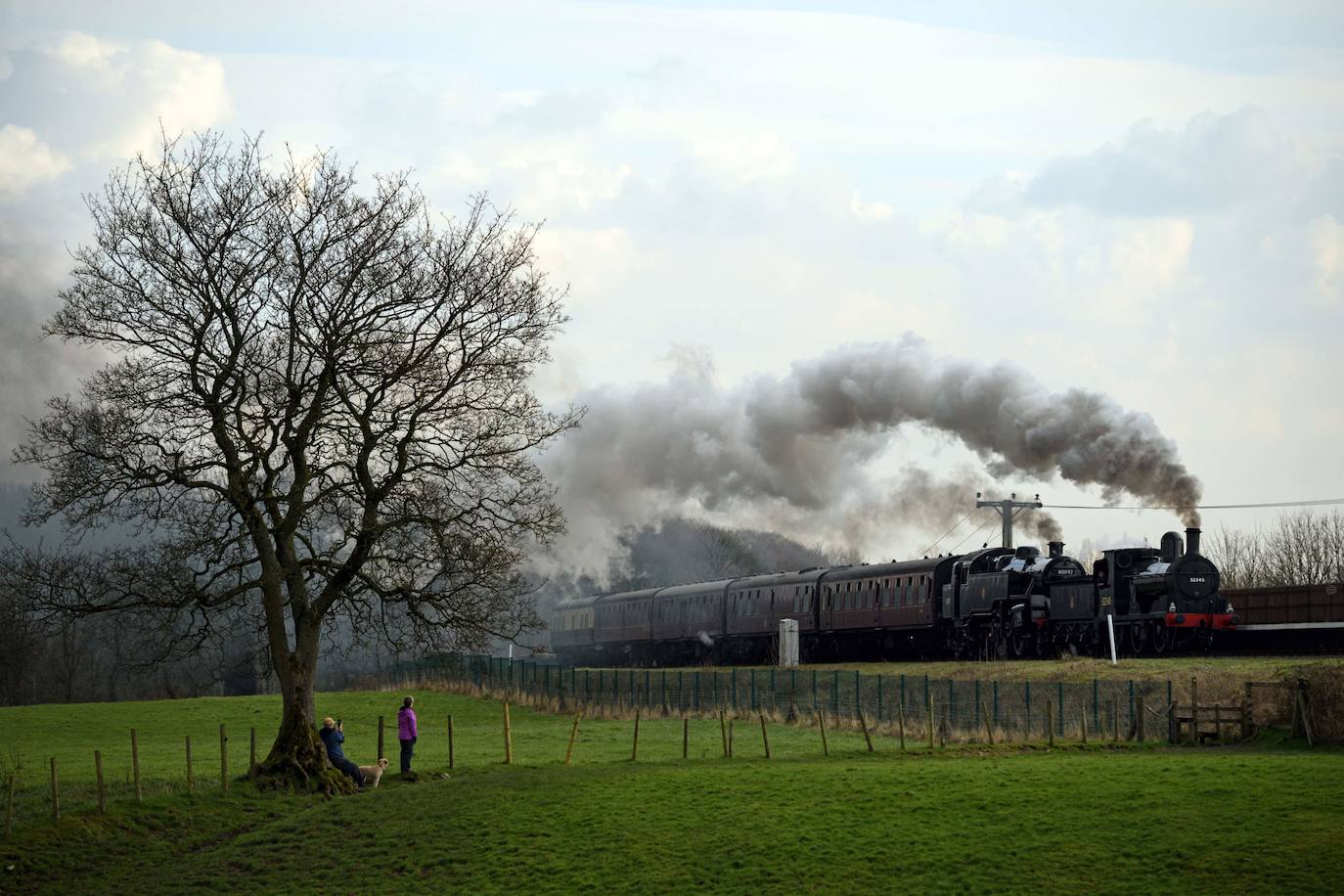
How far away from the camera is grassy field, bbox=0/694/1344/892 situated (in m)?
24.8

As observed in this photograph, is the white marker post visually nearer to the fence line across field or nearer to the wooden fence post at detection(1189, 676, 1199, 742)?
the fence line across field

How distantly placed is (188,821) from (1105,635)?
3271 cm

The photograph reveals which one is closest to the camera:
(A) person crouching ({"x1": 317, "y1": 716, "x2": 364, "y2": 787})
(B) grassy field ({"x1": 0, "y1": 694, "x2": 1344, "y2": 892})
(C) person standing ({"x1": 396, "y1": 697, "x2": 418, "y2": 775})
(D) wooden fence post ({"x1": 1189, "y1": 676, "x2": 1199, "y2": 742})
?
(B) grassy field ({"x1": 0, "y1": 694, "x2": 1344, "y2": 892})

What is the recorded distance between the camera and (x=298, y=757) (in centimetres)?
3388

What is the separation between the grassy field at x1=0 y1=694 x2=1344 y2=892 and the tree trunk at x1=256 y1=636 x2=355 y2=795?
0.67 m

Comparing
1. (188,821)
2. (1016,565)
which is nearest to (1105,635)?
(1016,565)

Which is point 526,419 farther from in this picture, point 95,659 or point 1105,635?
point 95,659

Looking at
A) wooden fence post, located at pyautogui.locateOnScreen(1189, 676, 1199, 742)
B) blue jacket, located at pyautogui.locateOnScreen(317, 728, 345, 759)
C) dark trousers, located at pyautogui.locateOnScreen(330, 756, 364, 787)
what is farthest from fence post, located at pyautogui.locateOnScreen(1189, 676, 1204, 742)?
blue jacket, located at pyautogui.locateOnScreen(317, 728, 345, 759)

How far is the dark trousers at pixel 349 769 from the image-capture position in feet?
111

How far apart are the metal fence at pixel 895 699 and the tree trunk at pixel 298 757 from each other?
13092 mm

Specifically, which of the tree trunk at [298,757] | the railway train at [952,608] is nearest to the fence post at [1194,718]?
the railway train at [952,608]

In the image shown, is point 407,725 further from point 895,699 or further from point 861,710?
point 895,699

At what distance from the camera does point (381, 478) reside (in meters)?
36.3

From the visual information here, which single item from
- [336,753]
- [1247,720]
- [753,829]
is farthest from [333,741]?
[1247,720]
